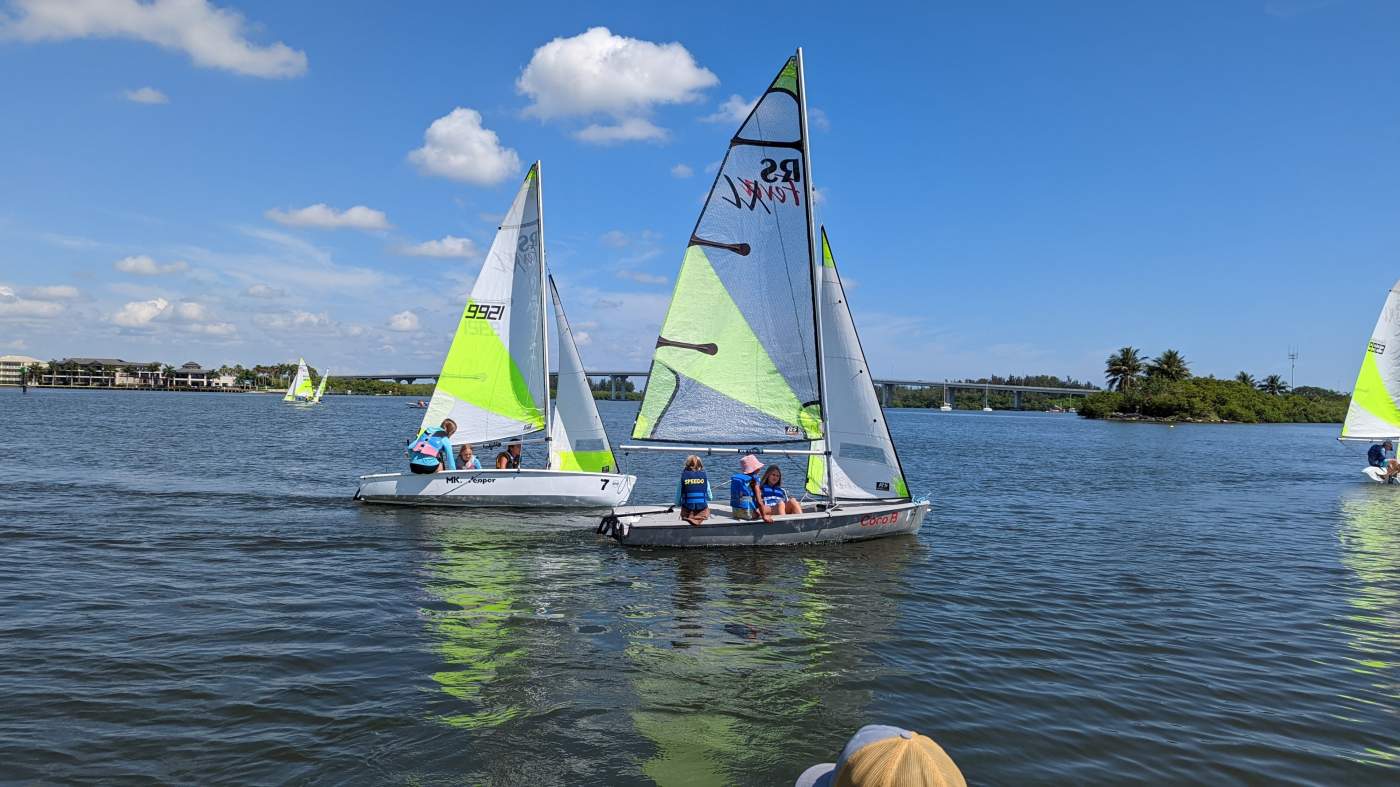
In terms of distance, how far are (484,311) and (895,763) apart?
20.6 m

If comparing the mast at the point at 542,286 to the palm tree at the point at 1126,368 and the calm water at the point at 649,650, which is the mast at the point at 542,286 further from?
the palm tree at the point at 1126,368

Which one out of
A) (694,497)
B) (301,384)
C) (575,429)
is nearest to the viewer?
(694,497)

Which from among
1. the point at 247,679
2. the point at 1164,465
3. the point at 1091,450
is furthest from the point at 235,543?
the point at 1091,450

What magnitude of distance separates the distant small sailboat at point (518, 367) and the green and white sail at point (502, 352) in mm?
27

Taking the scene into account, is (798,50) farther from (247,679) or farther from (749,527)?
(247,679)

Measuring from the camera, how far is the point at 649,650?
9.73 meters

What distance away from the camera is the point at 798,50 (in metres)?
15.5

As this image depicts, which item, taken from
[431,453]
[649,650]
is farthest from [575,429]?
[649,650]

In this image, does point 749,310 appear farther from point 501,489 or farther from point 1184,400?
point 1184,400

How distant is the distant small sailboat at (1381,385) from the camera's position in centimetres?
3462

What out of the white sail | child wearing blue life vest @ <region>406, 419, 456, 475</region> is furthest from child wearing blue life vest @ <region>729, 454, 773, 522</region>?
the white sail

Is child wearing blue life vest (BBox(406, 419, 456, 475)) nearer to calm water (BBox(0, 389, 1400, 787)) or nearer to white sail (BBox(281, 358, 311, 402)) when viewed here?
calm water (BBox(0, 389, 1400, 787))

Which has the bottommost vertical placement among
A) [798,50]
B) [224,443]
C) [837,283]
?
[224,443]

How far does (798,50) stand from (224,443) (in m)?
38.5
